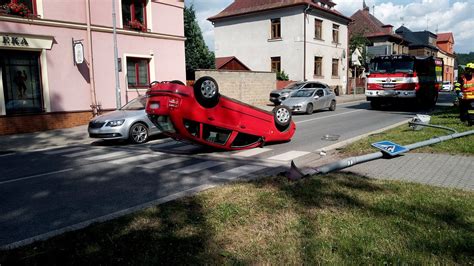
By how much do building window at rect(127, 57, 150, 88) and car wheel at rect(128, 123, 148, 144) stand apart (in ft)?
23.5

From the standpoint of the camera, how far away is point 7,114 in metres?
14.4

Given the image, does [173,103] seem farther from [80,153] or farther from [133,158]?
[80,153]

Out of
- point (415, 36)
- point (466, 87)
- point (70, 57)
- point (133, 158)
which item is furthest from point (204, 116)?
point (415, 36)

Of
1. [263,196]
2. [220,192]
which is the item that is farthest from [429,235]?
[220,192]

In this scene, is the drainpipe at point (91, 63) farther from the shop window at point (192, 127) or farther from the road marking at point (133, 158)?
the shop window at point (192, 127)

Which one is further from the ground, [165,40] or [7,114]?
[165,40]

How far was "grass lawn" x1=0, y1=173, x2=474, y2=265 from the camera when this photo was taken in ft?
11.0

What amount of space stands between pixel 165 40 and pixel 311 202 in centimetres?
1671

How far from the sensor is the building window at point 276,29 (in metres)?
35.2

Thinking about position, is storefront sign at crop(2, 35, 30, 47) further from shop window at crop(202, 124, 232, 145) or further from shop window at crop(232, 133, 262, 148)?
shop window at crop(232, 133, 262, 148)

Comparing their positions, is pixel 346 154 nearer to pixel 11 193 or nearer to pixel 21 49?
pixel 11 193

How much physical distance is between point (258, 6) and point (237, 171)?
31375 mm

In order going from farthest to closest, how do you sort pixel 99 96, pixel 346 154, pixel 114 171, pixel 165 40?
pixel 165 40 → pixel 99 96 → pixel 346 154 → pixel 114 171

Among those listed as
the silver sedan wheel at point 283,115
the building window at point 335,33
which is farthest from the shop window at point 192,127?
the building window at point 335,33
